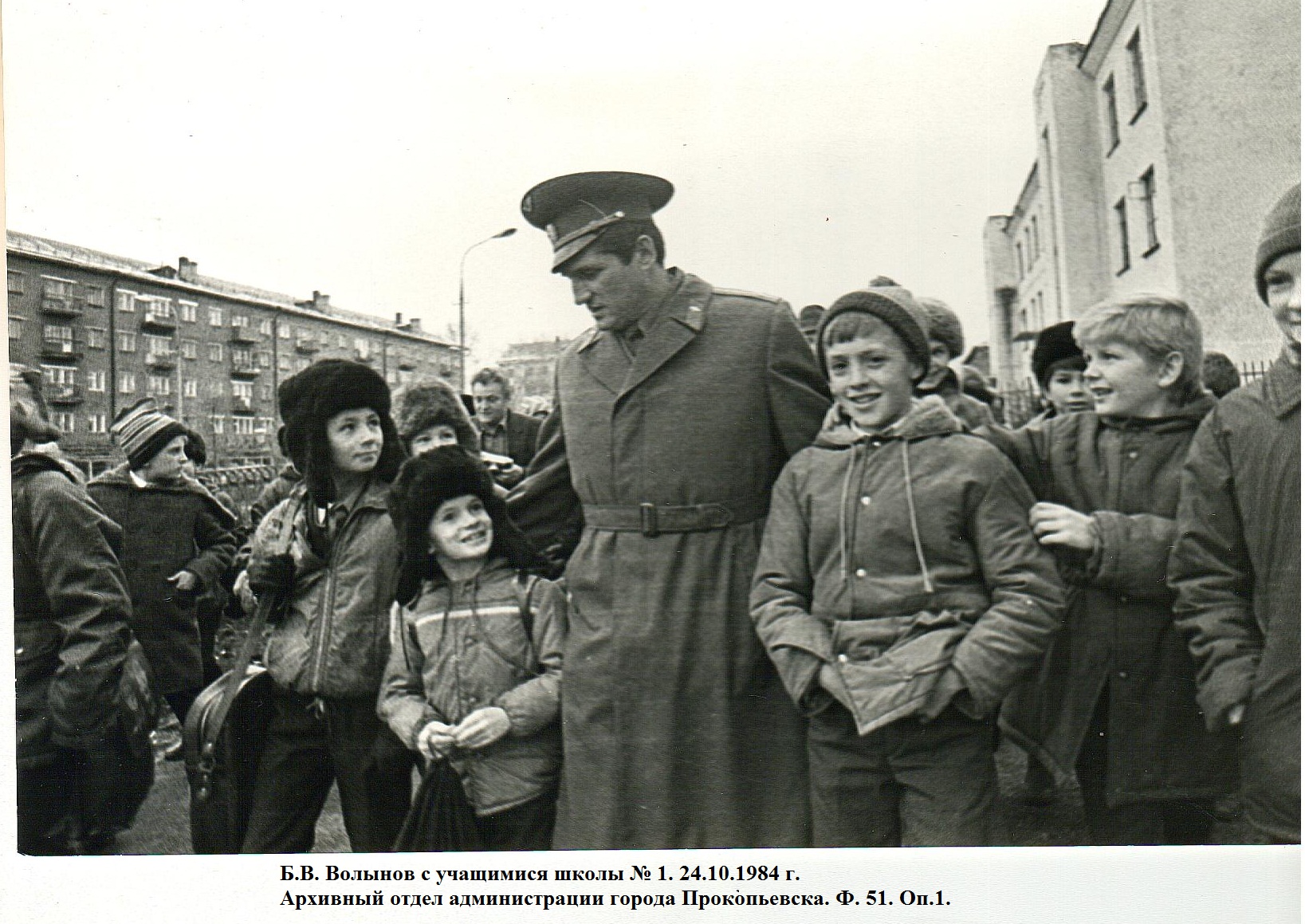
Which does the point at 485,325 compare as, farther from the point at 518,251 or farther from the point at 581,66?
the point at 581,66

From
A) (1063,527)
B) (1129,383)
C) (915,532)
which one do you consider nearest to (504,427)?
(915,532)

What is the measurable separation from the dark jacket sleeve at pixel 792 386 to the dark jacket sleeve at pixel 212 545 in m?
1.65

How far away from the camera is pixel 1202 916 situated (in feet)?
9.40

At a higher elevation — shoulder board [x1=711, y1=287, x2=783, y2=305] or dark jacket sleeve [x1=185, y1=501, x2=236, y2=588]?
shoulder board [x1=711, y1=287, x2=783, y2=305]

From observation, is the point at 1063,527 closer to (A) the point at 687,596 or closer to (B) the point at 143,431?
(A) the point at 687,596

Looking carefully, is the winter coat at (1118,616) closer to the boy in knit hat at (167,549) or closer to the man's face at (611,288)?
the man's face at (611,288)

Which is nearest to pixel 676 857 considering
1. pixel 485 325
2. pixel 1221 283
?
pixel 485 325

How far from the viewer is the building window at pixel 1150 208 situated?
2.89 meters

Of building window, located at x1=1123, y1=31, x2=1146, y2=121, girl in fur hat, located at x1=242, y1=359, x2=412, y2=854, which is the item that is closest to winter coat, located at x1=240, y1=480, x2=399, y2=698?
girl in fur hat, located at x1=242, y1=359, x2=412, y2=854

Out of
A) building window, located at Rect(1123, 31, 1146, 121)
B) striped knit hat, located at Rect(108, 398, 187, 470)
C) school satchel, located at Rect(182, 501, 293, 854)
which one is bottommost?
school satchel, located at Rect(182, 501, 293, 854)

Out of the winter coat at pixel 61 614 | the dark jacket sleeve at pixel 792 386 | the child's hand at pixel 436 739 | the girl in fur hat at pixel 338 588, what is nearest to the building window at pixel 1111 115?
the dark jacket sleeve at pixel 792 386

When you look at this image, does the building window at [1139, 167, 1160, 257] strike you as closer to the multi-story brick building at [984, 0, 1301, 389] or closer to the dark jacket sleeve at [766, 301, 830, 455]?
the multi-story brick building at [984, 0, 1301, 389]

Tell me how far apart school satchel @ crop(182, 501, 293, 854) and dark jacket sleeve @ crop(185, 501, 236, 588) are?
0.21m

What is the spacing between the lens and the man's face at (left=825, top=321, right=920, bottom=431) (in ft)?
8.67
